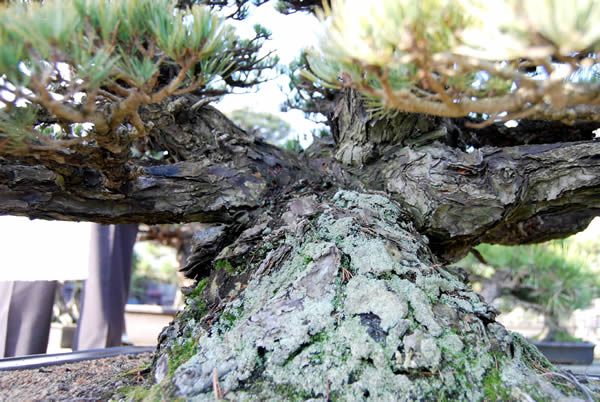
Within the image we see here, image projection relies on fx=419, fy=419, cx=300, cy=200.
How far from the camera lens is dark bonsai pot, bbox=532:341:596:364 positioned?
3.20 m

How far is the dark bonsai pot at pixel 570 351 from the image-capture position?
320 cm

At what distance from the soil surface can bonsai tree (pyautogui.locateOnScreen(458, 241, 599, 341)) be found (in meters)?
2.45

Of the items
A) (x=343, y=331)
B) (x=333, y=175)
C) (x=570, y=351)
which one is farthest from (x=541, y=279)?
(x=343, y=331)

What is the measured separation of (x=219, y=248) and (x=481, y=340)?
76 centimetres

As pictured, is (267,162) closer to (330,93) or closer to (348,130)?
(348,130)

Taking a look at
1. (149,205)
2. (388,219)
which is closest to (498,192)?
(388,219)

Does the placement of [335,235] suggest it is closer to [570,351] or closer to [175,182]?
[175,182]

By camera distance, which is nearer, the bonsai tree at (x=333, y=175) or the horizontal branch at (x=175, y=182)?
the bonsai tree at (x=333, y=175)

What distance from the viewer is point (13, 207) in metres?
1.07

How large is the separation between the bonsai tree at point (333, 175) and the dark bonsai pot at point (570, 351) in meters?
2.35

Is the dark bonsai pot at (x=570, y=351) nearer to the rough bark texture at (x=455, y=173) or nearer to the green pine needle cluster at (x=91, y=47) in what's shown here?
the rough bark texture at (x=455, y=173)

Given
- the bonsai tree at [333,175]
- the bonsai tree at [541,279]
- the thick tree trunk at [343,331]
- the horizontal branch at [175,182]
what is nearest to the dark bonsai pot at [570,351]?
the bonsai tree at [541,279]

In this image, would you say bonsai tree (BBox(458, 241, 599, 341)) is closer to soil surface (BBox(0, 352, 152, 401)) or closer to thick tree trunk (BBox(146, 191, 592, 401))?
thick tree trunk (BBox(146, 191, 592, 401))

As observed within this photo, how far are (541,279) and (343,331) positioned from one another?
3.05 m
